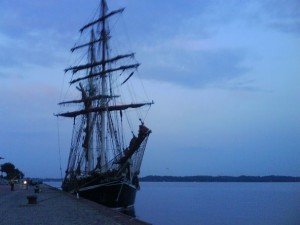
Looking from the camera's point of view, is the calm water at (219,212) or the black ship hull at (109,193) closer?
the black ship hull at (109,193)

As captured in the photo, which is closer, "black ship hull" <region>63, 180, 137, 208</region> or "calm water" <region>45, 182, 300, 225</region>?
"black ship hull" <region>63, 180, 137, 208</region>

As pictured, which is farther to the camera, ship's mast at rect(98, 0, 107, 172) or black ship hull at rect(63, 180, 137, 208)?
ship's mast at rect(98, 0, 107, 172)

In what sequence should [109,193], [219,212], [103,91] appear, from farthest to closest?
[219,212] → [103,91] → [109,193]

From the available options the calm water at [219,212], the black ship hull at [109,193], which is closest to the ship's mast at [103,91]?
the black ship hull at [109,193]

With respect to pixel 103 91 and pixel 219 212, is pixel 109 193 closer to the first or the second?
pixel 103 91

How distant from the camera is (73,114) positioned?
53.4 metres

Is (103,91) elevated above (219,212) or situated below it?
above

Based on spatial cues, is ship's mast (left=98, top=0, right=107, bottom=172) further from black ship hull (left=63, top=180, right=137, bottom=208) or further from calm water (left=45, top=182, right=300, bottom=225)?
calm water (left=45, top=182, right=300, bottom=225)

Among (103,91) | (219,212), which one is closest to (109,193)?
(103,91)

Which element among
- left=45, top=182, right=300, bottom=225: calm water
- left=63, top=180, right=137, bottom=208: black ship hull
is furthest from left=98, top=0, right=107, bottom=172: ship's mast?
left=45, top=182, right=300, bottom=225: calm water

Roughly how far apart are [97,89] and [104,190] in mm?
14658

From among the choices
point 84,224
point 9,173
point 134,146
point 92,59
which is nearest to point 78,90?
point 92,59

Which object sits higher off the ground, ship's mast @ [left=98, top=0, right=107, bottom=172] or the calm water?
ship's mast @ [left=98, top=0, right=107, bottom=172]

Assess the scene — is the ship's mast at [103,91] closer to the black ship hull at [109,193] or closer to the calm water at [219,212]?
the black ship hull at [109,193]
